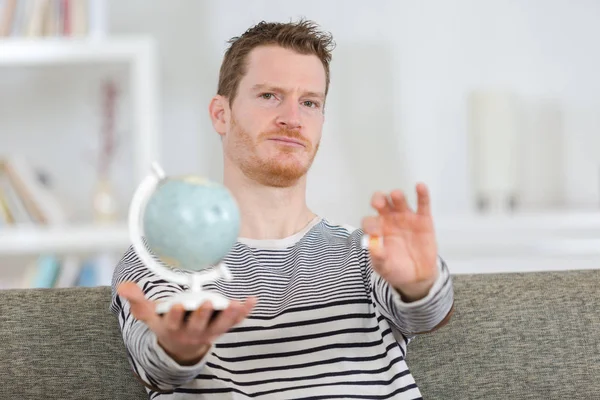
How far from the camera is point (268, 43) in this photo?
179 cm

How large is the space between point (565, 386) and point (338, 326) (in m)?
0.50

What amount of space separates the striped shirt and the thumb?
0.19m

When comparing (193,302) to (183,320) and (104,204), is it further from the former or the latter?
(104,204)

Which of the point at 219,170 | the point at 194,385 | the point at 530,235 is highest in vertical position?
the point at 194,385

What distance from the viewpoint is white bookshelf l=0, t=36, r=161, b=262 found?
321 cm

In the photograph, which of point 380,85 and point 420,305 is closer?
point 420,305

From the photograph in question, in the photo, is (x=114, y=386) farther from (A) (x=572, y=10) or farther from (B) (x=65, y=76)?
(A) (x=572, y=10)

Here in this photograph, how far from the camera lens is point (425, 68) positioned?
3748 millimetres

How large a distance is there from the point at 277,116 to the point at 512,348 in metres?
0.64

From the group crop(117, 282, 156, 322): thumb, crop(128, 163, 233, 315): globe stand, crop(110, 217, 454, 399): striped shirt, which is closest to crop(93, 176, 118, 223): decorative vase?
crop(110, 217, 454, 399): striped shirt

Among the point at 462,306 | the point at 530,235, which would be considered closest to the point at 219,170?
the point at 530,235

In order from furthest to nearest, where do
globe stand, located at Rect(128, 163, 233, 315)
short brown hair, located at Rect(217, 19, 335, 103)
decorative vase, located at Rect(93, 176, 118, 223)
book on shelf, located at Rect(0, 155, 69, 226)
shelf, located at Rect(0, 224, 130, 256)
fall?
decorative vase, located at Rect(93, 176, 118, 223) → book on shelf, located at Rect(0, 155, 69, 226) → shelf, located at Rect(0, 224, 130, 256) → short brown hair, located at Rect(217, 19, 335, 103) → globe stand, located at Rect(128, 163, 233, 315)

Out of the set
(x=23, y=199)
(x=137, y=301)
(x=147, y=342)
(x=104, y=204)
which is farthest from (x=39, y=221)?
(x=137, y=301)

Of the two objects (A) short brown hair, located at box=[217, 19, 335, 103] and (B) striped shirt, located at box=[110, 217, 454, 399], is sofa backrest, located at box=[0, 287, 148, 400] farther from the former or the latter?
(A) short brown hair, located at box=[217, 19, 335, 103]
